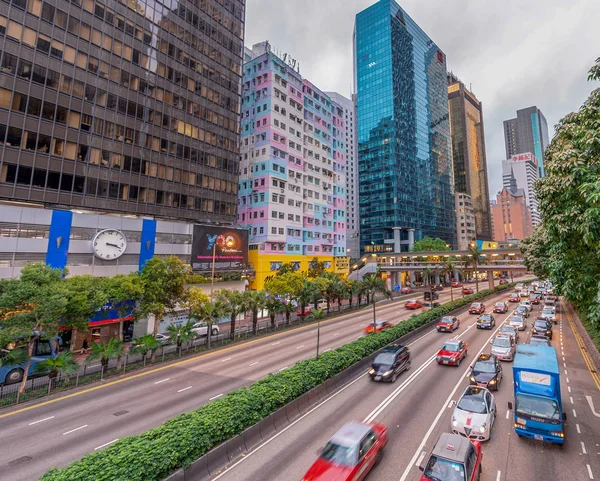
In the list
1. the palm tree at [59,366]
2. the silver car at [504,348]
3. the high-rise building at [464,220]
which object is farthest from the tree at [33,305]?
the high-rise building at [464,220]

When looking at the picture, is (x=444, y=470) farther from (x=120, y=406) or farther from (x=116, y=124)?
(x=116, y=124)

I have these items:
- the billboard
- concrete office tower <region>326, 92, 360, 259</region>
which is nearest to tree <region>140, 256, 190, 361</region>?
the billboard

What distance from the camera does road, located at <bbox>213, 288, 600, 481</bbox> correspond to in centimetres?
1193

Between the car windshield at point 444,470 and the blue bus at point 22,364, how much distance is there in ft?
81.9

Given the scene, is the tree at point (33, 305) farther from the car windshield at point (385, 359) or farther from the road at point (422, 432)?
the car windshield at point (385, 359)

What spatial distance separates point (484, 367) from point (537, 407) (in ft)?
23.0

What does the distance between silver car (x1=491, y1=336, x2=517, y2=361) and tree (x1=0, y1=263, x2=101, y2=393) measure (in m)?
32.5

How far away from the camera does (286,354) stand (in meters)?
29.2

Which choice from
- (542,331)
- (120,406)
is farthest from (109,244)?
(542,331)

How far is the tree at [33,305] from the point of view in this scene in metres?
19.2

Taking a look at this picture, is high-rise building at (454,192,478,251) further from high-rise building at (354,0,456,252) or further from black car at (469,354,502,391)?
black car at (469,354,502,391)

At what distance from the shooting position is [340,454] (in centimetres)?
1112

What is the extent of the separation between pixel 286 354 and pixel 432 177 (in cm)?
14073

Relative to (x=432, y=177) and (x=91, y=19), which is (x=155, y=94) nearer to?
(x=91, y=19)
